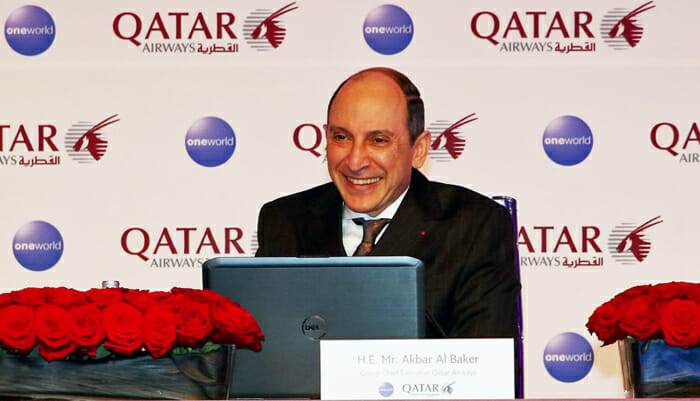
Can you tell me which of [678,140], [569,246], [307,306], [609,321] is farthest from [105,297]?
[678,140]

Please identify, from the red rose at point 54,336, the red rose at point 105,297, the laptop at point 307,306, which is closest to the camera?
the red rose at point 54,336

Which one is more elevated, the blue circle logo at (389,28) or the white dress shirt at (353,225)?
the blue circle logo at (389,28)

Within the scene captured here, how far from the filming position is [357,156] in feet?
10.2

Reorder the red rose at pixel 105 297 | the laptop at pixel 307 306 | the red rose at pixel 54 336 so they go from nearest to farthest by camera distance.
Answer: the red rose at pixel 54 336 < the red rose at pixel 105 297 < the laptop at pixel 307 306

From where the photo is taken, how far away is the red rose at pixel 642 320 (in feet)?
5.92

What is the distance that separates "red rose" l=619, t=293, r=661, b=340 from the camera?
5.92 ft

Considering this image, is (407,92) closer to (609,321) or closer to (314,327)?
(314,327)

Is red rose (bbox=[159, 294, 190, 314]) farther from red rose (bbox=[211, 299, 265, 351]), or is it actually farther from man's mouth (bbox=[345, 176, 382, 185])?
man's mouth (bbox=[345, 176, 382, 185])

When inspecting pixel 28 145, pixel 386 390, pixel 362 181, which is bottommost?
pixel 386 390

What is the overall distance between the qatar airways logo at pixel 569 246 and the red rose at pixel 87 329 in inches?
106

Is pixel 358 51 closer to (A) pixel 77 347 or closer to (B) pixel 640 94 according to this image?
(B) pixel 640 94

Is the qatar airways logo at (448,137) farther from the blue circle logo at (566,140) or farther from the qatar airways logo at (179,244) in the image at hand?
the qatar airways logo at (179,244)

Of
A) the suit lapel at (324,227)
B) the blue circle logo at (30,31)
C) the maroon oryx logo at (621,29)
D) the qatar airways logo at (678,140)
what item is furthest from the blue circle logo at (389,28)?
the blue circle logo at (30,31)

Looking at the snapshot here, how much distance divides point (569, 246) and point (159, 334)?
2717 mm
